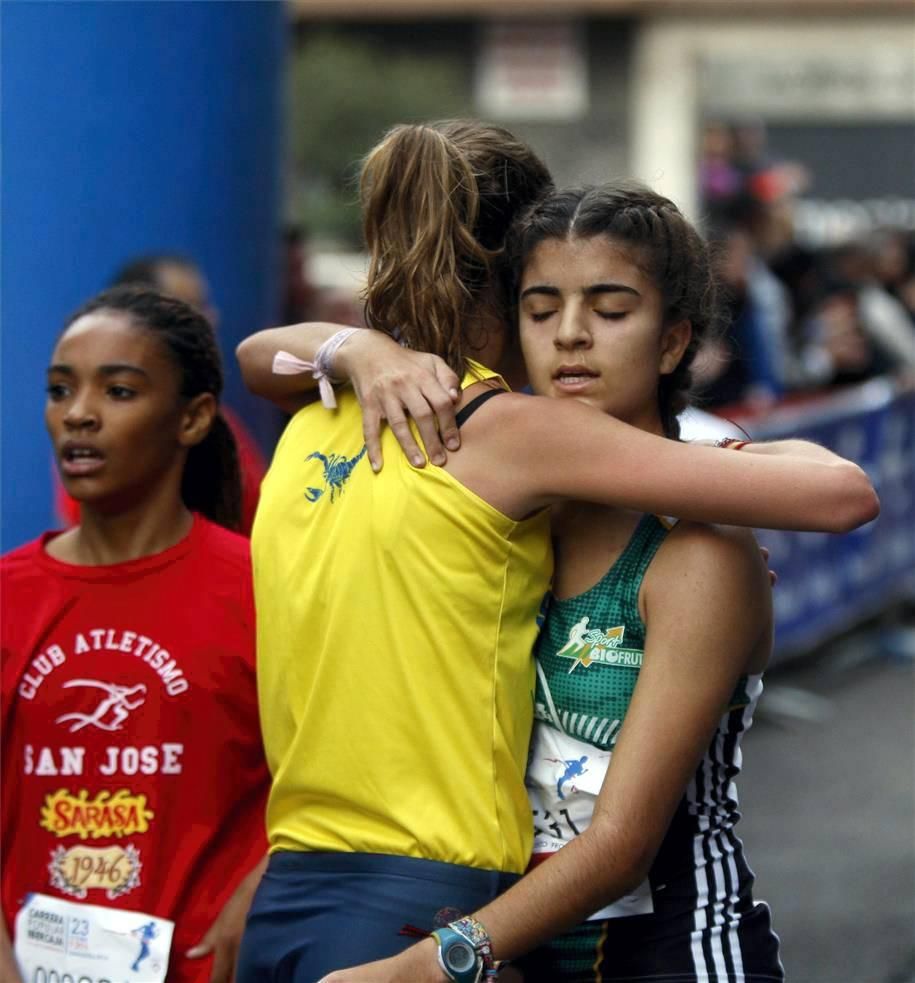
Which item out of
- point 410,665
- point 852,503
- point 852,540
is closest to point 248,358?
point 410,665

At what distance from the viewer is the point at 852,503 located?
229 centimetres

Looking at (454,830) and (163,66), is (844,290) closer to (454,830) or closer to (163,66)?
(163,66)

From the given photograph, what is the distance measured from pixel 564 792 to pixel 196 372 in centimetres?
108

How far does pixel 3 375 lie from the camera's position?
5.82m

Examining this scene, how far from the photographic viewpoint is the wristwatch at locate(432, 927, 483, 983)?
215cm

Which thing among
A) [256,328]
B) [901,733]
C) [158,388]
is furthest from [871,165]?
[158,388]

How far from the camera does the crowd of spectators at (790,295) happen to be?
9.12 m

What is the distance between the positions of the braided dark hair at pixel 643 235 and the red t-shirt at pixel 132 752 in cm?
80

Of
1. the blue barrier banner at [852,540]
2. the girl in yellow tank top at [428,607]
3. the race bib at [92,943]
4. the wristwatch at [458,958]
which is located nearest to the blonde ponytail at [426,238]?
the girl in yellow tank top at [428,607]

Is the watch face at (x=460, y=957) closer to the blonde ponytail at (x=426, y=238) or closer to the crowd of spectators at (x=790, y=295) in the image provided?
the blonde ponytail at (x=426, y=238)

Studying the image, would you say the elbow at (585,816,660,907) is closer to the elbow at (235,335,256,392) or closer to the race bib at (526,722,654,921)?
the race bib at (526,722,654,921)

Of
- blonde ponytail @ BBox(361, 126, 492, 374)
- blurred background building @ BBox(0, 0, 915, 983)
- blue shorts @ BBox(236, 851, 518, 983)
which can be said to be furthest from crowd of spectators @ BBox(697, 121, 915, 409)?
blue shorts @ BBox(236, 851, 518, 983)

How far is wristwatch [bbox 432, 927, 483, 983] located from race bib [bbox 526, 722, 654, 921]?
238 mm

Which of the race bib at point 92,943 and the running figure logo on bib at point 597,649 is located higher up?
the running figure logo on bib at point 597,649
